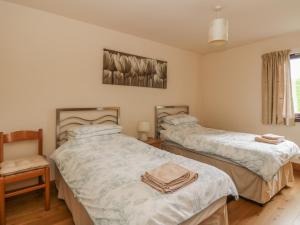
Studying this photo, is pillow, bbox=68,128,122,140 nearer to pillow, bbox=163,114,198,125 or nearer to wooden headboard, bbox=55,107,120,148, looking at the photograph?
wooden headboard, bbox=55,107,120,148

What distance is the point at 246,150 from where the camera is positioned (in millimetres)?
2455

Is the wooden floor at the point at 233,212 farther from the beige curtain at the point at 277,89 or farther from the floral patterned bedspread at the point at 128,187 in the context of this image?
the beige curtain at the point at 277,89

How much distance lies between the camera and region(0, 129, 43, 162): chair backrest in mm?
2217

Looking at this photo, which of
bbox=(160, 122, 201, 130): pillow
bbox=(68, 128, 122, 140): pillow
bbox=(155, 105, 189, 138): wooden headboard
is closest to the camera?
bbox=(68, 128, 122, 140): pillow

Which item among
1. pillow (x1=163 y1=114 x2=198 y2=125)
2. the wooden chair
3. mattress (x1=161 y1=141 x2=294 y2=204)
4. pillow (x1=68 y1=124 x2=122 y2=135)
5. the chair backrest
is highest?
pillow (x1=163 y1=114 x2=198 y2=125)

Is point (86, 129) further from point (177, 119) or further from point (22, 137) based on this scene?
point (177, 119)

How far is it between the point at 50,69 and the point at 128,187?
2.08 m

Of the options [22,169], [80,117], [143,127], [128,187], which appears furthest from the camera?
[143,127]

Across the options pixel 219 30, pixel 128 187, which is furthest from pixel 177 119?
pixel 128 187

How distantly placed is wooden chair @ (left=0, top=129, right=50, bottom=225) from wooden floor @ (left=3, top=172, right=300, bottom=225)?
0.45 feet

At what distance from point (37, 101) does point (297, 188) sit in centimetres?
386

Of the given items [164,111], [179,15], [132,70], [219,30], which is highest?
[179,15]

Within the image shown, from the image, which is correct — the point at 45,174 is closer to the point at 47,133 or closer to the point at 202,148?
the point at 47,133

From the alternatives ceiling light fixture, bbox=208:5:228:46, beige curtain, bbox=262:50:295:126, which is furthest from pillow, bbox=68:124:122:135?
beige curtain, bbox=262:50:295:126
